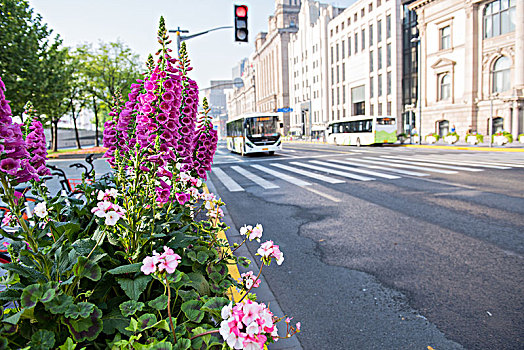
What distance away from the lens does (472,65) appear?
38469mm

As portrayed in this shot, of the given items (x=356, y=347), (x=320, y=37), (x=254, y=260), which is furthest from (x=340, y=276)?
(x=320, y=37)

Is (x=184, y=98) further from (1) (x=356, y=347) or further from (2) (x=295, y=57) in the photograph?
(2) (x=295, y=57)

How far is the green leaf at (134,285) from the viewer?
6.24ft

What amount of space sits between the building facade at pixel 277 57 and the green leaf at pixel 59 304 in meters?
103

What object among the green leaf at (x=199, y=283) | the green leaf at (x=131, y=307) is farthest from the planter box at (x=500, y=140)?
the green leaf at (x=131, y=307)

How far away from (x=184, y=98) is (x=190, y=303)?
2.00 m

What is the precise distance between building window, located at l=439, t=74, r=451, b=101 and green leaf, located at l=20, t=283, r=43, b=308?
46498mm

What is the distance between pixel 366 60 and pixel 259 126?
43315mm

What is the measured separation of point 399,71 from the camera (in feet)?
182

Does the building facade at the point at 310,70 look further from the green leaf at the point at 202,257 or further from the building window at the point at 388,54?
the green leaf at the point at 202,257

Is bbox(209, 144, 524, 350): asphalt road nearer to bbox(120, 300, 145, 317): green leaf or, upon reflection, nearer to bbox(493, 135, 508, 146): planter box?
bbox(120, 300, 145, 317): green leaf

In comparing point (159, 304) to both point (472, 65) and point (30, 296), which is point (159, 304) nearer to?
point (30, 296)

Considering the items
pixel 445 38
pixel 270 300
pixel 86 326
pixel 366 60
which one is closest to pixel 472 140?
pixel 445 38

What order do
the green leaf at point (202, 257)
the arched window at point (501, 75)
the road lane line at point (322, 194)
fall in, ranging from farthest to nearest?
the arched window at point (501, 75) < the road lane line at point (322, 194) < the green leaf at point (202, 257)
